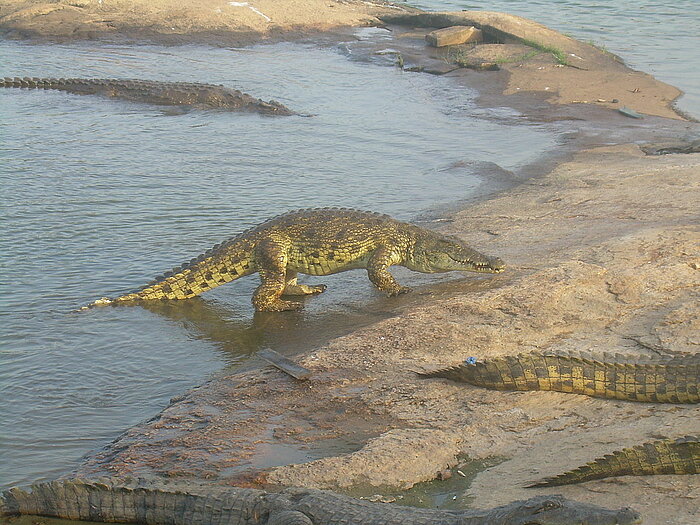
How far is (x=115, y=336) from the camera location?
277 inches

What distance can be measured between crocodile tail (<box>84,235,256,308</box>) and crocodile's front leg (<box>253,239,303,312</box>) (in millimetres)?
143

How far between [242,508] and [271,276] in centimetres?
369

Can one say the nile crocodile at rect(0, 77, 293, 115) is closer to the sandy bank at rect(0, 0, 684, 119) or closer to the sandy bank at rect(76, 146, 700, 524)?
the sandy bank at rect(0, 0, 684, 119)

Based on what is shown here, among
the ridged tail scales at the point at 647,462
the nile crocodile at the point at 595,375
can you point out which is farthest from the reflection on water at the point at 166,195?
the ridged tail scales at the point at 647,462

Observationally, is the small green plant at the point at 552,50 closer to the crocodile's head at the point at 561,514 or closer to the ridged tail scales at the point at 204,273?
the ridged tail scales at the point at 204,273

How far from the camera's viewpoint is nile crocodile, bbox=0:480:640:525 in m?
3.52

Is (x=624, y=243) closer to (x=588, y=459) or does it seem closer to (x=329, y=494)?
(x=588, y=459)

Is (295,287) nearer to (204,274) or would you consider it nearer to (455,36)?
(204,274)

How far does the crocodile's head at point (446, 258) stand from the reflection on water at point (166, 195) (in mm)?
350

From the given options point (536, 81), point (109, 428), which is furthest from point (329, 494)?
point (536, 81)

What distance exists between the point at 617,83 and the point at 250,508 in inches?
553

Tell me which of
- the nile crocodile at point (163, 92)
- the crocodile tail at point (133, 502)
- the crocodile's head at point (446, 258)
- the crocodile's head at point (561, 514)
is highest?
the nile crocodile at point (163, 92)

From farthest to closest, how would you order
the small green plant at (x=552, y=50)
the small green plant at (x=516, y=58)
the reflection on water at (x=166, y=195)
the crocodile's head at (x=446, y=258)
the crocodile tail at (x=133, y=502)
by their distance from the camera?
the small green plant at (x=516, y=58), the small green plant at (x=552, y=50), the crocodile's head at (x=446, y=258), the reflection on water at (x=166, y=195), the crocodile tail at (x=133, y=502)

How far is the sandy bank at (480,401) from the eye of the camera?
4504mm
